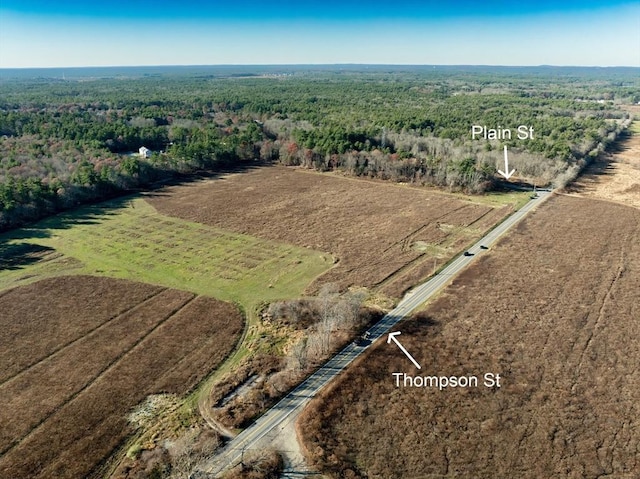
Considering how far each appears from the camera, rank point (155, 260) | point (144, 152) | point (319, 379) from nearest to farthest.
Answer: point (319, 379) < point (155, 260) < point (144, 152)

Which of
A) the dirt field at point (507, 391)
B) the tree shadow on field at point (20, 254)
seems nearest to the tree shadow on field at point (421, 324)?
the dirt field at point (507, 391)

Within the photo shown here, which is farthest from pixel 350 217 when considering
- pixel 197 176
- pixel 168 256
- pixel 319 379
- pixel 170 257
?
pixel 197 176

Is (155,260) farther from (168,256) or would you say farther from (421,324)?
(421,324)

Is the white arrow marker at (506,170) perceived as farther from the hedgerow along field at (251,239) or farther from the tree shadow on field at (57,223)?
the tree shadow on field at (57,223)

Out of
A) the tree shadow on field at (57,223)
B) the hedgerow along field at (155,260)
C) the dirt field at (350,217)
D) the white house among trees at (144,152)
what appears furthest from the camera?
the white house among trees at (144,152)

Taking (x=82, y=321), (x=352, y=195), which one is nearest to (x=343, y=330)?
(x=82, y=321)

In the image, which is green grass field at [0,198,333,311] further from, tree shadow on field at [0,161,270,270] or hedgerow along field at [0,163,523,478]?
tree shadow on field at [0,161,270,270]

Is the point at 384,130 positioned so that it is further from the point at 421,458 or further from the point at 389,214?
the point at 421,458
